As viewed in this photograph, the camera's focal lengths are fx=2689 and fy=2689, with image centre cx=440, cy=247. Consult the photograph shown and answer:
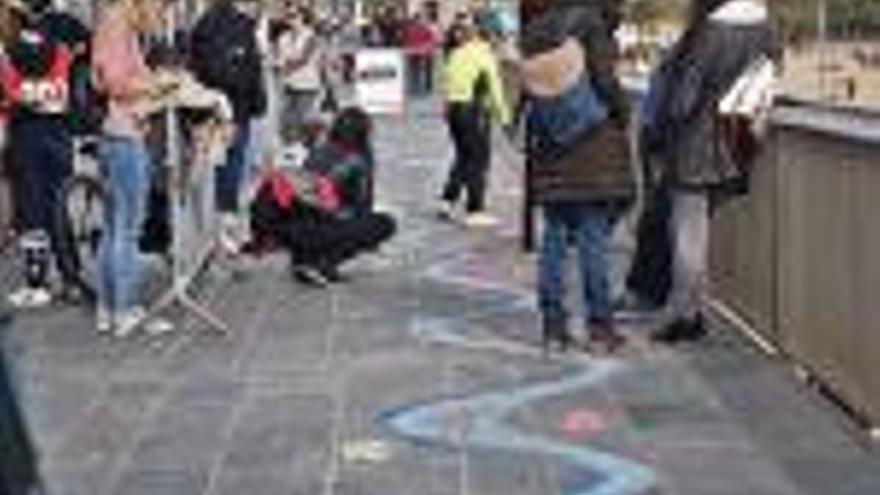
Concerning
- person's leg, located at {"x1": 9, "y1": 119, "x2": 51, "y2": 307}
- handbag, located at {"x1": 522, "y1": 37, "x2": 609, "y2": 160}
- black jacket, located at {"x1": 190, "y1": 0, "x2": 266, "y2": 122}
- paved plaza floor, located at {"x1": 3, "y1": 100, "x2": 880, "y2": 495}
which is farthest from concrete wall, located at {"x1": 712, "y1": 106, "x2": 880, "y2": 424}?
black jacket, located at {"x1": 190, "y1": 0, "x2": 266, "y2": 122}

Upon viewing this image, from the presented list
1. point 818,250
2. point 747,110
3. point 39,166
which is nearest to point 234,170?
point 39,166

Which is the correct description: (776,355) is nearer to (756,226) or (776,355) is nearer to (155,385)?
(756,226)

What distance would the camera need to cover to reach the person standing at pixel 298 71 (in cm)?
2606

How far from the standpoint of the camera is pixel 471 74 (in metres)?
20.4

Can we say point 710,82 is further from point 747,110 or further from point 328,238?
point 328,238

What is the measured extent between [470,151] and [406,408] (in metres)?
9.42

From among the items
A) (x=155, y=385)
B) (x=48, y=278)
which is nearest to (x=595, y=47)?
(x=155, y=385)

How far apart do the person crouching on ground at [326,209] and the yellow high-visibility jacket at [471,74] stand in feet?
13.3

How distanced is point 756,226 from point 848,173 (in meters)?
2.21

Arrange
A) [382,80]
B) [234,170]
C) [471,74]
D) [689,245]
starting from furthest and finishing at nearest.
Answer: [382,80] → [471,74] → [234,170] → [689,245]

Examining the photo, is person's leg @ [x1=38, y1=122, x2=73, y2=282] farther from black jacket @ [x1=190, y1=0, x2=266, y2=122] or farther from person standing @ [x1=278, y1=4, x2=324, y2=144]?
person standing @ [x1=278, y1=4, x2=324, y2=144]

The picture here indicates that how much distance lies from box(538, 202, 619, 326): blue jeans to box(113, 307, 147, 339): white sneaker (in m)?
2.29

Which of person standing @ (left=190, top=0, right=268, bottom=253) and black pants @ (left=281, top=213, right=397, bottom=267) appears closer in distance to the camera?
black pants @ (left=281, top=213, right=397, bottom=267)

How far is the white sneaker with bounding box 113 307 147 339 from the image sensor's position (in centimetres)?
1363
